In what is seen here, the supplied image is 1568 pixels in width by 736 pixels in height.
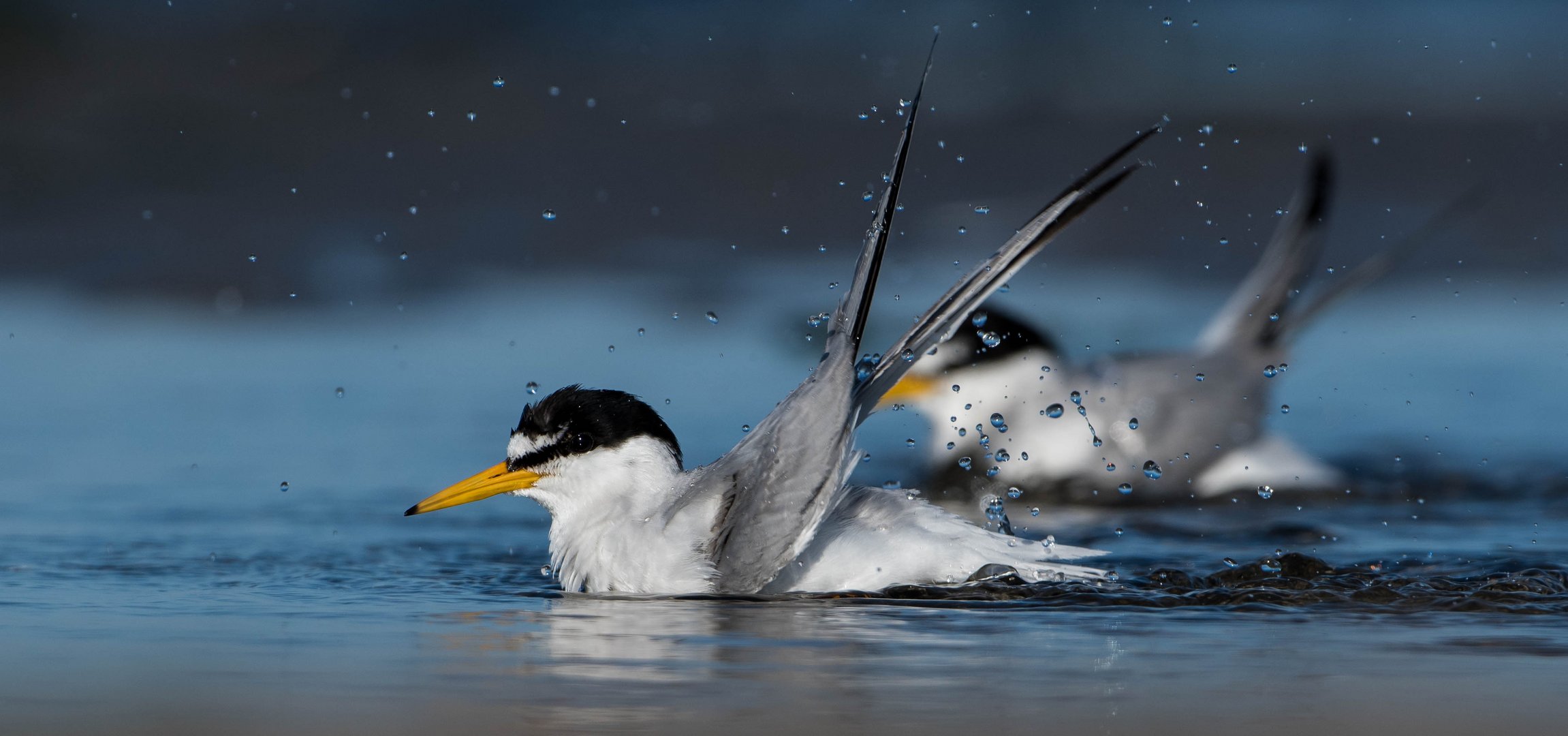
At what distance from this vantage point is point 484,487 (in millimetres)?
6902

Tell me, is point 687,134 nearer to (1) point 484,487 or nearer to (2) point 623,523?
(1) point 484,487

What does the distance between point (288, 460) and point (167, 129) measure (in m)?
6.82

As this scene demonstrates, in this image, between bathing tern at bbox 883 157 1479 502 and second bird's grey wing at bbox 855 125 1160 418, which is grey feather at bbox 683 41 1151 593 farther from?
bathing tern at bbox 883 157 1479 502

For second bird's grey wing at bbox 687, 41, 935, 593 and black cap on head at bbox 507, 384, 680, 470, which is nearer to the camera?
second bird's grey wing at bbox 687, 41, 935, 593

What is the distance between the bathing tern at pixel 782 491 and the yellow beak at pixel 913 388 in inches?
143

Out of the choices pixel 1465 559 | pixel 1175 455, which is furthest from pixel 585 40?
pixel 1465 559

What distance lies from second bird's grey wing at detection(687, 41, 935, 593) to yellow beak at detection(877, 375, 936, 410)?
442cm

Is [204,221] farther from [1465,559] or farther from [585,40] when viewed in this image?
[1465,559]

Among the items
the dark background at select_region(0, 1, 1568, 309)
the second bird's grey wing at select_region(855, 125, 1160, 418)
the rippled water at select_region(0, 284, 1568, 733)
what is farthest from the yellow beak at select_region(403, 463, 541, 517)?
the dark background at select_region(0, 1, 1568, 309)

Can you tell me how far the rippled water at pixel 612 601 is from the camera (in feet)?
14.5

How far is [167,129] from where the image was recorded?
15.4 meters

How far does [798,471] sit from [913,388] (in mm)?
4627

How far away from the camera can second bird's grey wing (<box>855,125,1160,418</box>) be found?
596 centimetres

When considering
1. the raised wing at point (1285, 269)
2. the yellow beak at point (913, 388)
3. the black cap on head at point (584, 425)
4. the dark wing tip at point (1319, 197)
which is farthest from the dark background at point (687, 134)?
the black cap on head at point (584, 425)
